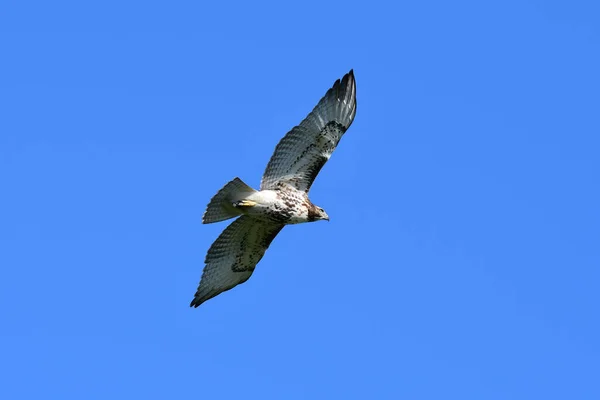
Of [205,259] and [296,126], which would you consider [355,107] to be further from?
[205,259]

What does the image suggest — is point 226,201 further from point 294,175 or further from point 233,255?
point 233,255

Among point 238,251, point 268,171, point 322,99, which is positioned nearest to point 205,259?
point 238,251

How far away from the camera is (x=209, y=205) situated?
16.2 m

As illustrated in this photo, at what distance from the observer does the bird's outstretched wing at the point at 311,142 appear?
1670 centimetres

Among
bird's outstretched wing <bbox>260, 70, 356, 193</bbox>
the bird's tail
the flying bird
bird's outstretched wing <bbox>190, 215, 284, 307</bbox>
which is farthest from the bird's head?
the bird's tail

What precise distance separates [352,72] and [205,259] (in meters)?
3.52

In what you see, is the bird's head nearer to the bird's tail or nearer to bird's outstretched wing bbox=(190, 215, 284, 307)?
bird's outstretched wing bbox=(190, 215, 284, 307)

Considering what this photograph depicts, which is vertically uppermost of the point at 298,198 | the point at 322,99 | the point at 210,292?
the point at 322,99

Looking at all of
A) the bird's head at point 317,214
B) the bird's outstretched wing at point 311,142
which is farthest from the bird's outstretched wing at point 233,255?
the bird's outstretched wing at point 311,142

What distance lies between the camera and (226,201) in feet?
53.5

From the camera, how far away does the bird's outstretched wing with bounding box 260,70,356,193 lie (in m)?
16.7

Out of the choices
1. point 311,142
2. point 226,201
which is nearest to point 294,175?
point 311,142

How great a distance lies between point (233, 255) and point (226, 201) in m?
1.50

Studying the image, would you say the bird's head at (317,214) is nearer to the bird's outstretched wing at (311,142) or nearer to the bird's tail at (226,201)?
the bird's outstretched wing at (311,142)
